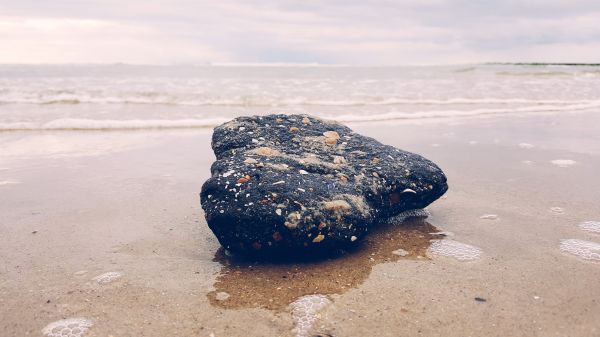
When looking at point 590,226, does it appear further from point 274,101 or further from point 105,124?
point 274,101

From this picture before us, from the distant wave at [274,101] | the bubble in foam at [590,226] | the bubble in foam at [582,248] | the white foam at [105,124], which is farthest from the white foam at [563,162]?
the distant wave at [274,101]

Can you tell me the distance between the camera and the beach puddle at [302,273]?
260cm

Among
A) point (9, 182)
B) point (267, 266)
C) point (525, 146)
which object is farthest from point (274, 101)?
point (267, 266)

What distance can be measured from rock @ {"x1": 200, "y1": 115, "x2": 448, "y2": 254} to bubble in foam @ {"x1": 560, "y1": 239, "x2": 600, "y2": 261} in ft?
3.06

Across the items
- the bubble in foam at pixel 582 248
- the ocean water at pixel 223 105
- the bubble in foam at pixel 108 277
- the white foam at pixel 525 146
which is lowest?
the bubble in foam at pixel 108 277

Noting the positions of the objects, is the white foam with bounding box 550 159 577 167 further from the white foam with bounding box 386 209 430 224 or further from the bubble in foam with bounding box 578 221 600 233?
the white foam with bounding box 386 209 430 224

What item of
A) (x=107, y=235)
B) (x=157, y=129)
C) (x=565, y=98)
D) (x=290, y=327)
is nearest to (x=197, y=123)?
(x=157, y=129)

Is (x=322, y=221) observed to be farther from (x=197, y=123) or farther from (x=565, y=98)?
(x=565, y=98)

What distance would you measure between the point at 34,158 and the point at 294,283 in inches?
184

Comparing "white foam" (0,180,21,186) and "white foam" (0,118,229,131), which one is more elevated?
"white foam" (0,118,229,131)

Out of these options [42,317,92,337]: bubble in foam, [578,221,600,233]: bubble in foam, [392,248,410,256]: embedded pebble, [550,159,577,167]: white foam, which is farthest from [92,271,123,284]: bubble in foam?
[550,159,577,167]: white foam

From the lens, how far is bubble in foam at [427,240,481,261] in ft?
10.3

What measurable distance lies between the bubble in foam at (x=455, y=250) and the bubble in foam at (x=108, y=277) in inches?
78.1

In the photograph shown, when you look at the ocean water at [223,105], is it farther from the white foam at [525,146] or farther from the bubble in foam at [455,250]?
the bubble in foam at [455,250]
